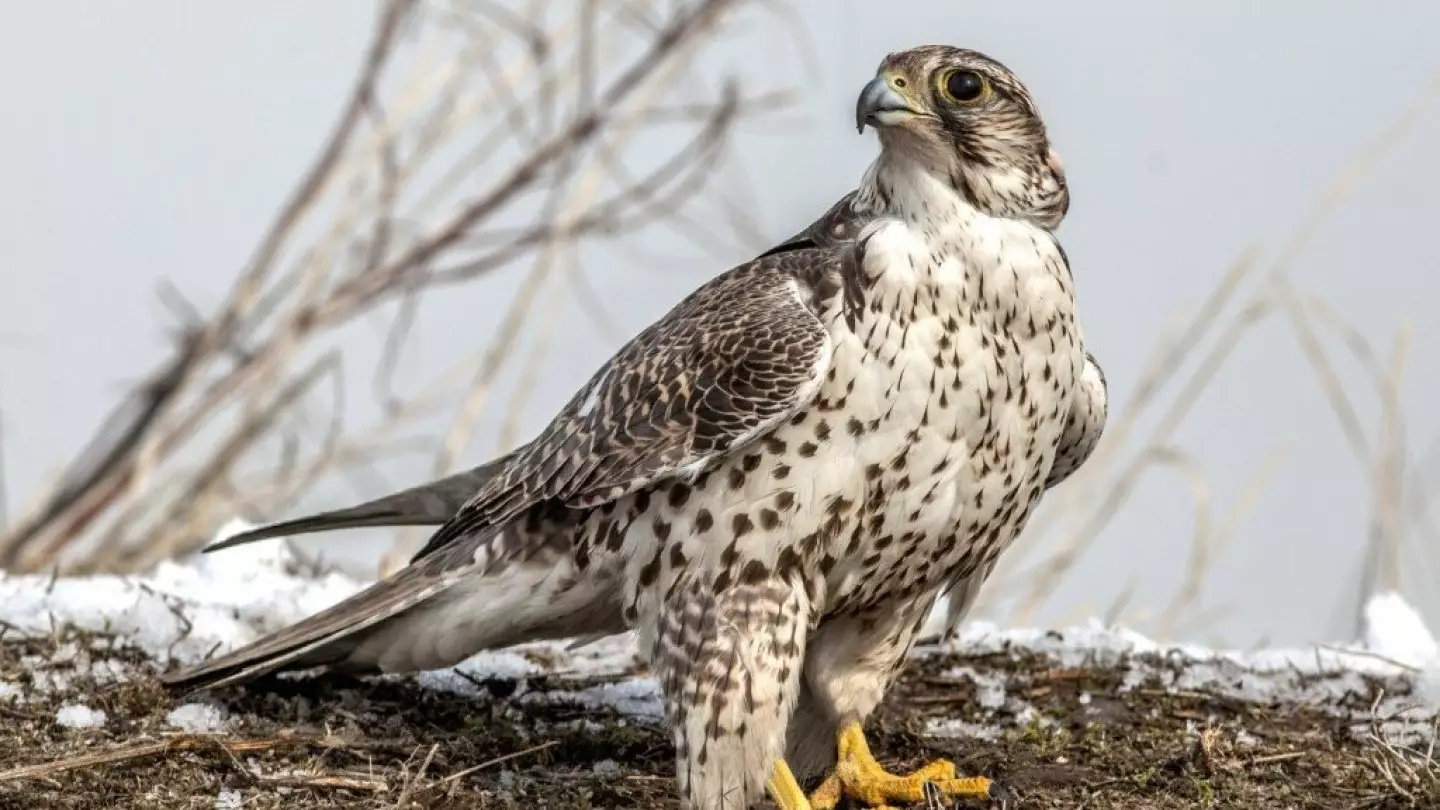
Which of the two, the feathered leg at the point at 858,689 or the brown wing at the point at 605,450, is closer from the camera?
the brown wing at the point at 605,450

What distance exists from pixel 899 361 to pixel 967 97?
1.70 ft

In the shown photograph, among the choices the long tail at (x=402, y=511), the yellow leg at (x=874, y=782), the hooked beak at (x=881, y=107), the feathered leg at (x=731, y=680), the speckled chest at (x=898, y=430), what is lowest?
the yellow leg at (x=874, y=782)

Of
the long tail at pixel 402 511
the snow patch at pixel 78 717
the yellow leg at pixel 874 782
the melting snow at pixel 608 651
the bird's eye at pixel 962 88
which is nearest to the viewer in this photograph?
the bird's eye at pixel 962 88

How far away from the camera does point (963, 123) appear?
136 inches

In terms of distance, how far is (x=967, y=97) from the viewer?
347cm

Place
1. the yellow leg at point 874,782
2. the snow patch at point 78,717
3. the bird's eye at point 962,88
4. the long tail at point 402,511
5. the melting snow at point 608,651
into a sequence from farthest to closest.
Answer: the melting snow at point 608,651 < the long tail at point 402,511 < the snow patch at point 78,717 < the yellow leg at point 874,782 < the bird's eye at point 962,88

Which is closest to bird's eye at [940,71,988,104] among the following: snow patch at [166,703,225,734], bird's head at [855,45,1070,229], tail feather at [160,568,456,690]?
bird's head at [855,45,1070,229]

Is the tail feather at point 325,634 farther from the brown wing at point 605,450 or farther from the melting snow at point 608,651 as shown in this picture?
the melting snow at point 608,651

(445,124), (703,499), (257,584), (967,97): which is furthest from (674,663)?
(445,124)

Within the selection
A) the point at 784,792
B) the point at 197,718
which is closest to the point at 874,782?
the point at 784,792

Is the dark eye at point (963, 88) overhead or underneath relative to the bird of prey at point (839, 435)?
overhead

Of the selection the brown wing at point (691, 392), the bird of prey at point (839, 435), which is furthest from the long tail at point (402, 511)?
the bird of prey at point (839, 435)

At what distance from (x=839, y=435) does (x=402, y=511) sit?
1.22m

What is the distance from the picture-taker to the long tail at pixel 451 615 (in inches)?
148
